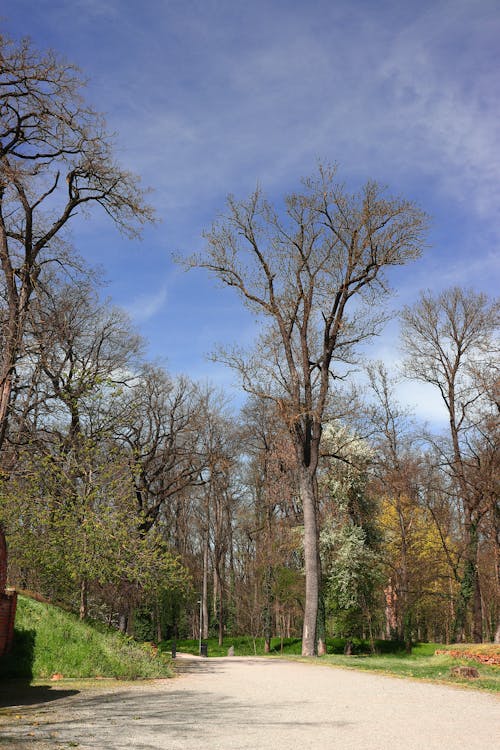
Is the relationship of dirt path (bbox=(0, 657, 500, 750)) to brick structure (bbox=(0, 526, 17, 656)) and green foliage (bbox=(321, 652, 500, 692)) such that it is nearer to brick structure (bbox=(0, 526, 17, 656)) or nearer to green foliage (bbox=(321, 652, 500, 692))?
green foliage (bbox=(321, 652, 500, 692))

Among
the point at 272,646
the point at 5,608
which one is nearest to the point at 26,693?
the point at 5,608

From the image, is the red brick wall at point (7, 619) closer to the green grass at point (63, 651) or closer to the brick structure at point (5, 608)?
the brick structure at point (5, 608)

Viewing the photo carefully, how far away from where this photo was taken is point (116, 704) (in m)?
8.86

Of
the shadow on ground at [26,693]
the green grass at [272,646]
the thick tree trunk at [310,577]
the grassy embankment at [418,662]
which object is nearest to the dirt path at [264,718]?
the shadow on ground at [26,693]

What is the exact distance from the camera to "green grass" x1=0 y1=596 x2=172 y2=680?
11.9 metres

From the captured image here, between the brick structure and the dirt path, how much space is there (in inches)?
101

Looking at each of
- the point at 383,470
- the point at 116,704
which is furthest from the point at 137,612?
the point at 116,704

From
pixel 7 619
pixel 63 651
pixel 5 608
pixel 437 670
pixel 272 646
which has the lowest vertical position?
pixel 272 646

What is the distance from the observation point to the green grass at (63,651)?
39.2ft

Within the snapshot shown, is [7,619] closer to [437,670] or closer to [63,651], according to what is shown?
[63,651]

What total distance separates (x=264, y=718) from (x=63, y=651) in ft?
20.1

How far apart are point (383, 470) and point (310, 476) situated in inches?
462

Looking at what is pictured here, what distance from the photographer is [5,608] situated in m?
11.6

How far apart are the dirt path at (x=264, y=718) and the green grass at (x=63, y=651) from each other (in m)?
1.58
